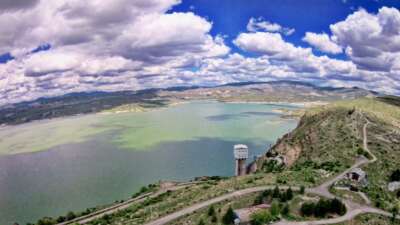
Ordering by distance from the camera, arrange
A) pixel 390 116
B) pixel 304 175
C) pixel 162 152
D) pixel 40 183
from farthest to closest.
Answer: pixel 162 152 < pixel 390 116 < pixel 40 183 < pixel 304 175

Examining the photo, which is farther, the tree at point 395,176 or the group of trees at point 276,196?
the tree at point 395,176

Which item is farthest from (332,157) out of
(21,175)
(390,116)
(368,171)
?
(21,175)

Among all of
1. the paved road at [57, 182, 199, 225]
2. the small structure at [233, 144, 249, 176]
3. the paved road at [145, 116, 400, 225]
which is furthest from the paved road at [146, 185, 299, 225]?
the small structure at [233, 144, 249, 176]

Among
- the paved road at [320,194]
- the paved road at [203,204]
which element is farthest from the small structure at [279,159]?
the paved road at [203,204]

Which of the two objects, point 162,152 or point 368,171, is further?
point 162,152

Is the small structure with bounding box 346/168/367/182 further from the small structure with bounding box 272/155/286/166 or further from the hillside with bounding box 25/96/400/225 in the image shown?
the small structure with bounding box 272/155/286/166

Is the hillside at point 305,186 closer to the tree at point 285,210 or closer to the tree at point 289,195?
the tree at point 289,195

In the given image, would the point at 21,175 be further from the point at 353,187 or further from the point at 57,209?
the point at 353,187
